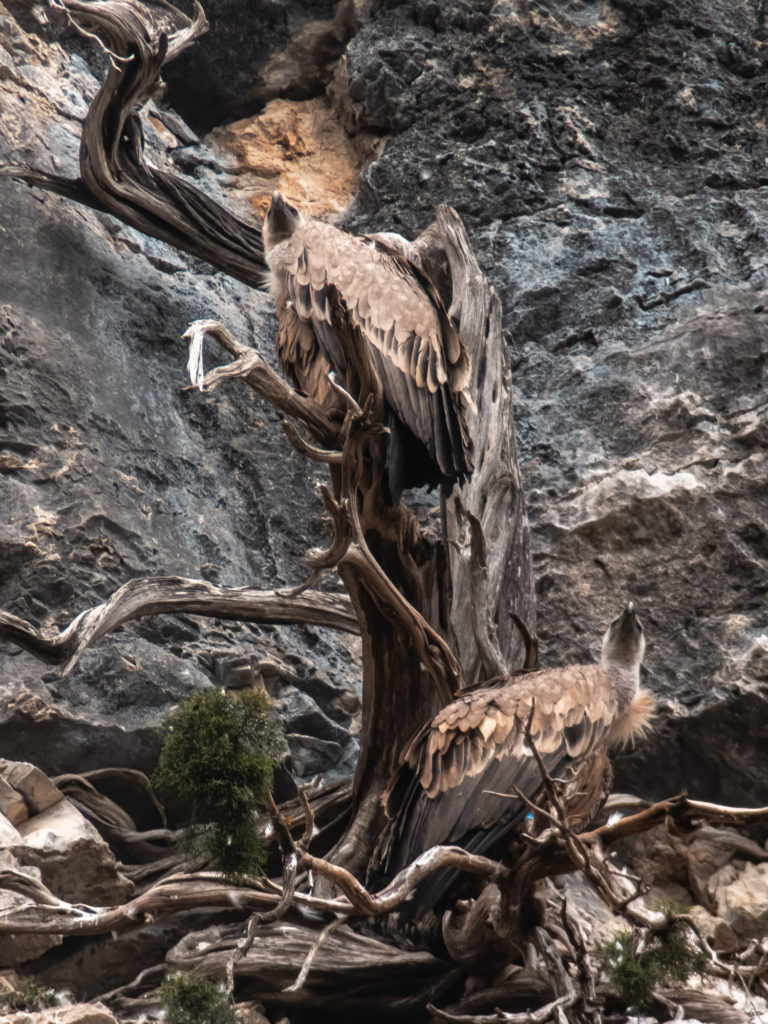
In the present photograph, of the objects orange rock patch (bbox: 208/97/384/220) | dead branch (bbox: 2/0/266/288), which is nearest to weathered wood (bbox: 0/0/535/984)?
dead branch (bbox: 2/0/266/288)

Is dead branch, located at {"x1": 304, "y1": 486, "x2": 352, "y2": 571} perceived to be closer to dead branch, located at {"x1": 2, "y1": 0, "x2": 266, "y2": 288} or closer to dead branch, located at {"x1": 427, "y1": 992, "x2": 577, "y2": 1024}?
Result: dead branch, located at {"x1": 427, "y1": 992, "x2": 577, "y2": 1024}

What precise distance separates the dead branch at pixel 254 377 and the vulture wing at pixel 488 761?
986mm

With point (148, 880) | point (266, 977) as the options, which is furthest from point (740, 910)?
Result: point (148, 880)

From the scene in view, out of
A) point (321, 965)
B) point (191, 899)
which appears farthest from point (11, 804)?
point (321, 965)

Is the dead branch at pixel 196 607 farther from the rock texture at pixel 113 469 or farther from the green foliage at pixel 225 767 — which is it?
the green foliage at pixel 225 767

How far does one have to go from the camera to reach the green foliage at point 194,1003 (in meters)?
2.43

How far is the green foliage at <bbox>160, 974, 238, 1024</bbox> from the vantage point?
7.98 feet

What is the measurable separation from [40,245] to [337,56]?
2776mm

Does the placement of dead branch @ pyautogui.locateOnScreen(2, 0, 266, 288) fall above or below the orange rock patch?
below

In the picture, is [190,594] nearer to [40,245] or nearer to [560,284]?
[40,245]

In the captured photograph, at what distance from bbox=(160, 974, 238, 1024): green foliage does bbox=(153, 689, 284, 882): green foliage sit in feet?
0.99

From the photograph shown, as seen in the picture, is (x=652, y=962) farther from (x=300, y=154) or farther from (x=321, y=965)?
(x=300, y=154)

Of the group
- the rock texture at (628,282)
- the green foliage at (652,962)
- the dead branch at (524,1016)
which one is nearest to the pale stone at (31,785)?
the dead branch at (524,1016)

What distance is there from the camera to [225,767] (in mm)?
2715
